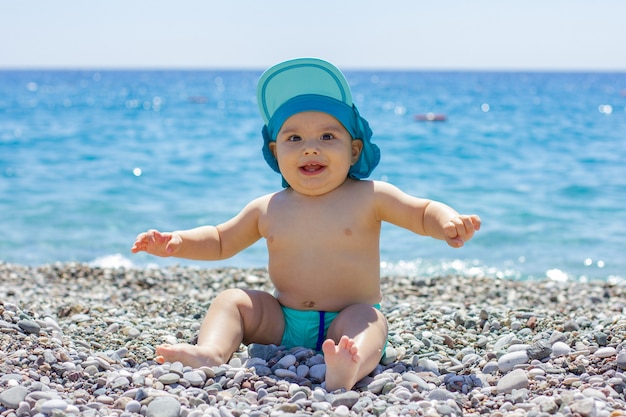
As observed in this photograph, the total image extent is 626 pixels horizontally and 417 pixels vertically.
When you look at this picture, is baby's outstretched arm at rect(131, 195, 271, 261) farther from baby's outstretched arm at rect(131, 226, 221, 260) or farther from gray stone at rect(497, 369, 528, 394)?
gray stone at rect(497, 369, 528, 394)

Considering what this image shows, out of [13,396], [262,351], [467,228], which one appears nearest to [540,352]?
[467,228]

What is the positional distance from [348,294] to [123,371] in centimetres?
117

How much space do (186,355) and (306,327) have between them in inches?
28.7

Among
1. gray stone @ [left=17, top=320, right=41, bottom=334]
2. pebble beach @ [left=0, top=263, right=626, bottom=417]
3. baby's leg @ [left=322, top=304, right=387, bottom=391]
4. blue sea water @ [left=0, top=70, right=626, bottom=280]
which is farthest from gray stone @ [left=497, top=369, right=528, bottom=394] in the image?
blue sea water @ [left=0, top=70, right=626, bottom=280]

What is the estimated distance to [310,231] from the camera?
3652mm

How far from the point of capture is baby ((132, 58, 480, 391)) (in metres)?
3.58

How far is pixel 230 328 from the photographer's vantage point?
3465 millimetres

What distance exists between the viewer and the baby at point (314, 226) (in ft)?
11.7

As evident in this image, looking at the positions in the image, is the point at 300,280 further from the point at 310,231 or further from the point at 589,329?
the point at 589,329

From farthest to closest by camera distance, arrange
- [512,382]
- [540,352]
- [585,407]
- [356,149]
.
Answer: [356,149]
[540,352]
[512,382]
[585,407]

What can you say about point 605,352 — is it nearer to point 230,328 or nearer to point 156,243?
point 230,328

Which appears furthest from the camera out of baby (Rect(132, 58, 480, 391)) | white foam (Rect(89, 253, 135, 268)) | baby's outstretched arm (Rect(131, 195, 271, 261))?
white foam (Rect(89, 253, 135, 268))

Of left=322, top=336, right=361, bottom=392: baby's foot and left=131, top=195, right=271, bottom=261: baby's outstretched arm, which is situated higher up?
left=131, top=195, right=271, bottom=261: baby's outstretched arm

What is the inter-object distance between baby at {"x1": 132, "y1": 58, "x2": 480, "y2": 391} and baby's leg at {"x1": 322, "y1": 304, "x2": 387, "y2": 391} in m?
0.02
